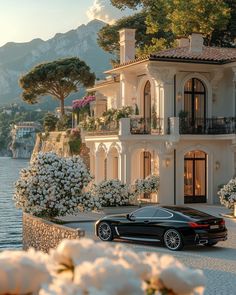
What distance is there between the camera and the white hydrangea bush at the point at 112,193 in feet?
93.0

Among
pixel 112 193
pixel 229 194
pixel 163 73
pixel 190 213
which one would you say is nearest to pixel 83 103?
pixel 163 73

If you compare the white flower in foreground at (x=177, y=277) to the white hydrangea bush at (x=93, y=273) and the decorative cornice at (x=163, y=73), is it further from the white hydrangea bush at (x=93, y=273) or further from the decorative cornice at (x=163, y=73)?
the decorative cornice at (x=163, y=73)

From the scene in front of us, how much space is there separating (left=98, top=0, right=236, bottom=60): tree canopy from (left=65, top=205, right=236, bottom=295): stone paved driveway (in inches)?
926

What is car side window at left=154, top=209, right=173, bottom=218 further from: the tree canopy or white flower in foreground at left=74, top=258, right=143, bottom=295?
the tree canopy

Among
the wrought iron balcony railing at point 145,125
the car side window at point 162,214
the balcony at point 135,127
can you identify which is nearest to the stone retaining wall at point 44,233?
the car side window at point 162,214

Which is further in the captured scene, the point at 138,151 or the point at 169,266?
the point at 138,151

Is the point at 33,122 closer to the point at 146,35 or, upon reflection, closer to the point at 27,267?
the point at 146,35

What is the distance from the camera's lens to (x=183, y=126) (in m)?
32.1

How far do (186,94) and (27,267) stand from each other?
99.8ft

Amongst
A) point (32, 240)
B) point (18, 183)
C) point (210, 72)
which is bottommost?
point (32, 240)

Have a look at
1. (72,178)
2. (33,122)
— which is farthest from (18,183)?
(33,122)

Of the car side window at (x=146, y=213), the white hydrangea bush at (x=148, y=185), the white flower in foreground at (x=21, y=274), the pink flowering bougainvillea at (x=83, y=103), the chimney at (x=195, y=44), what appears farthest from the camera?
the pink flowering bougainvillea at (x=83, y=103)

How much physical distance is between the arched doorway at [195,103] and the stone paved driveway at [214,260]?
12.0 metres

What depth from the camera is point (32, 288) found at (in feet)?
9.77
